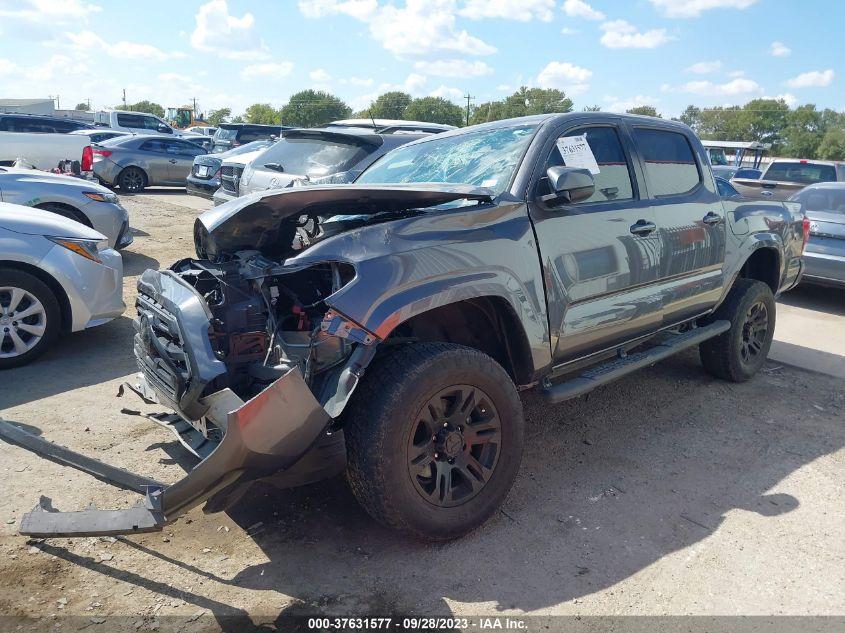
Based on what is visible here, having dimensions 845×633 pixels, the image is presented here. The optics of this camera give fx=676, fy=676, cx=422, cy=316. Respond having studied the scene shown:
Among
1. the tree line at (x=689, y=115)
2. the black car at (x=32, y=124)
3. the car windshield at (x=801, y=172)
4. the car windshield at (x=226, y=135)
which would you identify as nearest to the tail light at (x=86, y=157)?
the black car at (x=32, y=124)

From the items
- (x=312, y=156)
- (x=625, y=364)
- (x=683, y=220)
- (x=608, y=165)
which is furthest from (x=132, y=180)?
(x=625, y=364)

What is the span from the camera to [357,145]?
7.75m

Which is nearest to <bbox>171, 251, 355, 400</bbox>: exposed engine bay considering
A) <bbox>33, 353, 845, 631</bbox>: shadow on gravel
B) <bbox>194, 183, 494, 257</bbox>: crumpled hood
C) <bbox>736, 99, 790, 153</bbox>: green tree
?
<bbox>194, 183, 494, 257</bbox>: crumpled hood

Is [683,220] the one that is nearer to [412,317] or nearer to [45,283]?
[412,317]

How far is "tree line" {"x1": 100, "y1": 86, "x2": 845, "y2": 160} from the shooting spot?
65956mm

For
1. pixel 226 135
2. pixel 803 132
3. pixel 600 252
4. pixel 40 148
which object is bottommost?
pixel 600 252

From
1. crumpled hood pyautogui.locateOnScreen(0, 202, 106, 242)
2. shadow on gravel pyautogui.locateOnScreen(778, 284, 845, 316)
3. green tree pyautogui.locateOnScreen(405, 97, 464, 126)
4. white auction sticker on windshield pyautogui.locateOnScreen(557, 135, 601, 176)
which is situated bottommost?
shadow on gravel pyautogui.locateOnScreen(778, 284, 845, 316)

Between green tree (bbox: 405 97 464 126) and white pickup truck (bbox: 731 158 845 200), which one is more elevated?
green tree (bbox: 405 97 464 126)

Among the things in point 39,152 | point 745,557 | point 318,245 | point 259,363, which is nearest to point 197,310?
point 259,363

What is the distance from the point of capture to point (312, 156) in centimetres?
809

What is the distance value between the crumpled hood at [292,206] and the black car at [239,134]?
17.9 metres

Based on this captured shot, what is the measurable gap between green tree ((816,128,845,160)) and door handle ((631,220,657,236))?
65989mm

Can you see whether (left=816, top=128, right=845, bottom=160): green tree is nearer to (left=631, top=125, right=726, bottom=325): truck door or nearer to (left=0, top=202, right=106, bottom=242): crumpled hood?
(left=631, top=125, right=726, bottom=325): truck door

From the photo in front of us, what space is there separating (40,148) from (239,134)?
8882 millimetres
